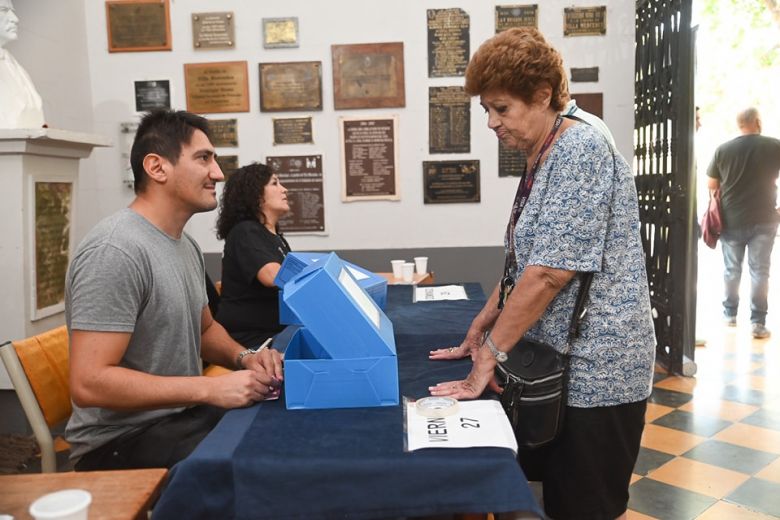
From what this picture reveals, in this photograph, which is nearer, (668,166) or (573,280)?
(573,280)

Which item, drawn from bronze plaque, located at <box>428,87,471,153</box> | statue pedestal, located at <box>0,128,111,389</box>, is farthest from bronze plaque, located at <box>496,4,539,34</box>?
statue pedestal, located at <box>0,128,111,389</box>

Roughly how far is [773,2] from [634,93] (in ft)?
17.8

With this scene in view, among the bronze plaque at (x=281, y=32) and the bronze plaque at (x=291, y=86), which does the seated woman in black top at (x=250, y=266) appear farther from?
the bronze plaque at (x=281, y=32)

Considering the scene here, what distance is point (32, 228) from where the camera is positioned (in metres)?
3.22

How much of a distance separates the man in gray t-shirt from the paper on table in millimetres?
973

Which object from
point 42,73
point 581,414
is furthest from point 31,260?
point 581,414

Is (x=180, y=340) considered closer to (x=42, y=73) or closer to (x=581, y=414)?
(x=581, y=414)

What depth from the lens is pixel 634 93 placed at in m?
4.72

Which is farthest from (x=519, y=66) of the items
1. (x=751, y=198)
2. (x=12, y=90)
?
(x=751, y=198)

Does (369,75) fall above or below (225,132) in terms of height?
above

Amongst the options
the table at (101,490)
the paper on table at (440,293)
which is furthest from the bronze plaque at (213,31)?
the table at (101,490)

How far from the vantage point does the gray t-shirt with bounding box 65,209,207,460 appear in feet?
5.30

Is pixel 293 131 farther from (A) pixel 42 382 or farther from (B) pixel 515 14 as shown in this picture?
(A) pixel 42 382

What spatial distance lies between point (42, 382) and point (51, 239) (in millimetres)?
1864
